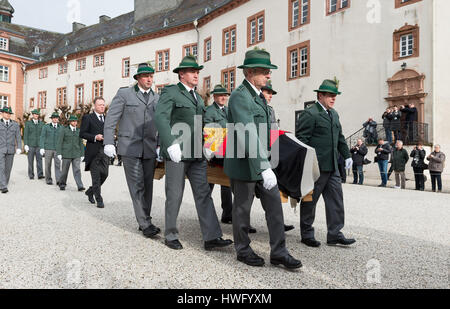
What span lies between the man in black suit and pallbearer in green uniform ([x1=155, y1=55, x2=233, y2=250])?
3.26 metres

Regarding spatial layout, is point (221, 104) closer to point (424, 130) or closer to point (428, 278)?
point (428, 278)

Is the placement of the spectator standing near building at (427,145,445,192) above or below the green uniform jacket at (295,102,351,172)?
below

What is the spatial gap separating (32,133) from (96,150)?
7.55 m

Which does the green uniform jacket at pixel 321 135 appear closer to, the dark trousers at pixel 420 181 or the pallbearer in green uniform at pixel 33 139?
the dark trousers at pixel 420 181

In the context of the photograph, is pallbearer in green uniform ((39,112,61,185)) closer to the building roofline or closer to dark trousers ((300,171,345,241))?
dark trousers ((300,171,345,241))

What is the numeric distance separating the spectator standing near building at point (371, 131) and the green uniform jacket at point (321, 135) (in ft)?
50.0

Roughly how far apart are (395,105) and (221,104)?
15.9 m

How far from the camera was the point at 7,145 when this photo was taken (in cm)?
1020

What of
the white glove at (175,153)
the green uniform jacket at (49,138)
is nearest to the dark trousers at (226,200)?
the white glove at (175,153)

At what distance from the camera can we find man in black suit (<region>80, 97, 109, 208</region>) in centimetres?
773

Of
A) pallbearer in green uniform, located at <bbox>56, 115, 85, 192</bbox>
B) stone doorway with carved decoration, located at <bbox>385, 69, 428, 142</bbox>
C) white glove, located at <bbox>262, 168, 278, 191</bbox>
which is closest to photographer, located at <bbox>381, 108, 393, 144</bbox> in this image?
stone doorway with carved decoration, located at <bbox>385, 69, 428, 142</bbox>

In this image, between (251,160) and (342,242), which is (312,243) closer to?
(342,242)

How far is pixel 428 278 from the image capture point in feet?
12.1

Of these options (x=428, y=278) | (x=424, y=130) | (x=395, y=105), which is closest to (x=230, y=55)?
(x=395, y=105)
